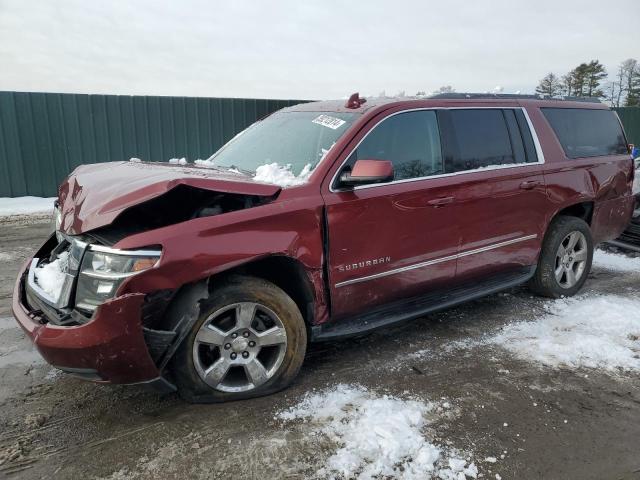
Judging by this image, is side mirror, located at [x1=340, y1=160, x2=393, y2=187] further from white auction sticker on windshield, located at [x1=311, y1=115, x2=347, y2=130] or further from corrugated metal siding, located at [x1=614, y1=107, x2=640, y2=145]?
corrugated metal siding, located at [x1=614, y1=107, x2=640, y2=145]

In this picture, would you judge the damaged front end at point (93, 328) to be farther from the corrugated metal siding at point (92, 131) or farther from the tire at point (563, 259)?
the corrugated metal siding at point (92, 131)

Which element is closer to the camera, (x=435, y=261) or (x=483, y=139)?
(x=435, y=261)

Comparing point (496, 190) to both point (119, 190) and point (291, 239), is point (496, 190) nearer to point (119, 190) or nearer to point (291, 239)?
point (291, 239)

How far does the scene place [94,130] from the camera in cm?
1100

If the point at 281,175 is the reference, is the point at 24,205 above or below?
below

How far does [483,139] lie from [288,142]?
161cm

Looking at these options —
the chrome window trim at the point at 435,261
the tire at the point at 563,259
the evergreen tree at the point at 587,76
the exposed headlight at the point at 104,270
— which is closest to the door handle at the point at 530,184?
the chrome window trim at the point at 435,261

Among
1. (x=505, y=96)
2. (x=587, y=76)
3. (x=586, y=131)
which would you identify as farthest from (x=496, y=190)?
(x=587, y=76)

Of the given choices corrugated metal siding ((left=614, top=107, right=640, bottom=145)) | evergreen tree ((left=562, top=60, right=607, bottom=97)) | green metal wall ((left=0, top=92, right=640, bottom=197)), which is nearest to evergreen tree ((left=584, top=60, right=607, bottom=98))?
evergreen tree ((left=562, top=60, right=607, bottom=97))

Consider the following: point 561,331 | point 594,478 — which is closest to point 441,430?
point 594,478

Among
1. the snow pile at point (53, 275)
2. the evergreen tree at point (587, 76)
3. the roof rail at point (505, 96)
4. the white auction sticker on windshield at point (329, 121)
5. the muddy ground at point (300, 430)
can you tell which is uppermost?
the evergreen tree at point (587, 76)

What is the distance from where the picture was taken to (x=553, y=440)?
261 cm

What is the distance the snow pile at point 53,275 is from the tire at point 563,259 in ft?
13.1

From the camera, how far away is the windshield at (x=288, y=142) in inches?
132
